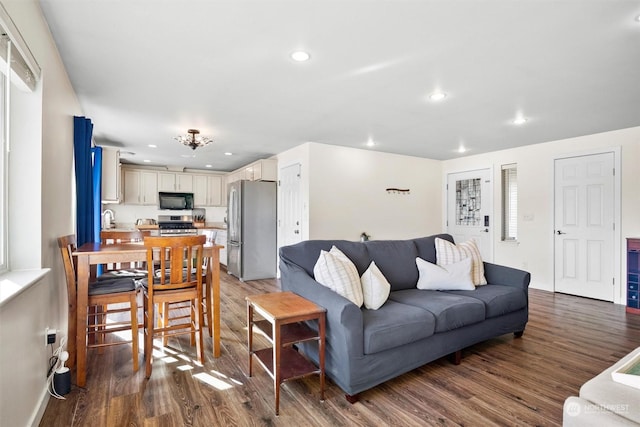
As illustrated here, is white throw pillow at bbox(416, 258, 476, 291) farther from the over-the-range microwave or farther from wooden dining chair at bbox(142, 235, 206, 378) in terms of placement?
the over-the-range microwave

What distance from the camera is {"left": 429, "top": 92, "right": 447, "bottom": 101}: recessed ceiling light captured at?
3.07 m

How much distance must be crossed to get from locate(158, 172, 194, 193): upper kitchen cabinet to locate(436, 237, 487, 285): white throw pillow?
626 centimetres

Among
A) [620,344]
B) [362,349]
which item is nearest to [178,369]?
[362,349]

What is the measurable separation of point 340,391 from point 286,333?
1.75ft

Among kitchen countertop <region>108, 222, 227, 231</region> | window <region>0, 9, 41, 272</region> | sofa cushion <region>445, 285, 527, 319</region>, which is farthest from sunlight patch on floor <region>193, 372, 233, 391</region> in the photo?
kitchen countertop <region>108, 222, 227, 231</region>

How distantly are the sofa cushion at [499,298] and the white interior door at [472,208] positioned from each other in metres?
2.94

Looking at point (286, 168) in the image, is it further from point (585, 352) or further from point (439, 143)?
point (585, 352)

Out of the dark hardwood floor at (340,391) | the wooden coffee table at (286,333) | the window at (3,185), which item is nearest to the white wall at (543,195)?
the dark hardwood floor at (340,391)

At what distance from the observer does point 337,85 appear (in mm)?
2898

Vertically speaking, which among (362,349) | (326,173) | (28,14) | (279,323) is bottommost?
(362,349)

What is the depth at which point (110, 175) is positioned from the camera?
4.76 metres

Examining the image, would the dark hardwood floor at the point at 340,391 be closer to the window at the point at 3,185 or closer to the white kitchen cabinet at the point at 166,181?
the window at the point at 3,185

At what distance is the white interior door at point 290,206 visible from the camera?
5.28 metres

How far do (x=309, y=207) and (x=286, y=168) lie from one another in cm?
108
